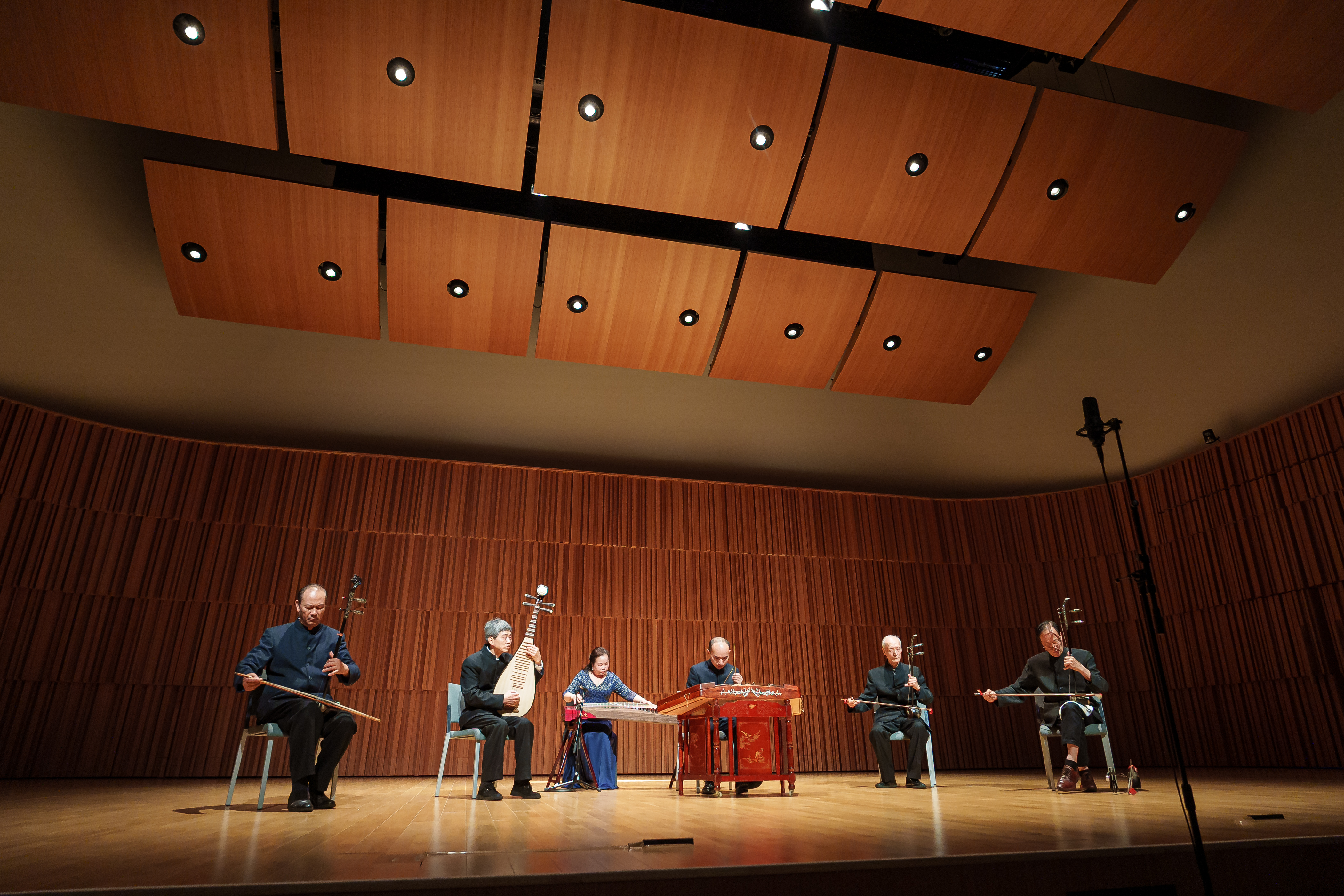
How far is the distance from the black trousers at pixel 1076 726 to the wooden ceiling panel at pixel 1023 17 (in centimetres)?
437

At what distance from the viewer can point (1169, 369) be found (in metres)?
7.38

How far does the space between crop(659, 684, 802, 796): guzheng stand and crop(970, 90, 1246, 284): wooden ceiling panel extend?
3762mm

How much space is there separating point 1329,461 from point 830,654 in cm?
500

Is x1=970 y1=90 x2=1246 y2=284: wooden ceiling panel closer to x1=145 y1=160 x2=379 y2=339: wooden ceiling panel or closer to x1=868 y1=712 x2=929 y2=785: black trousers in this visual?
x1=868 y1=712 x2=929 y2=785: black trousers

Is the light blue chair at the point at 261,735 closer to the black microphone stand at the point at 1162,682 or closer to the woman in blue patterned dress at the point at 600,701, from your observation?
the woman in blue patterned dress at the point at 600,701

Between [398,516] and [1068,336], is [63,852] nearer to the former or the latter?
[398,516]

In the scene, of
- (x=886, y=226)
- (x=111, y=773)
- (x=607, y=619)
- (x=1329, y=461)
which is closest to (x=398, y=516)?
(x=607, y=619)

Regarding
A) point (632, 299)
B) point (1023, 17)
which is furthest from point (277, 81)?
point (1023, 17)

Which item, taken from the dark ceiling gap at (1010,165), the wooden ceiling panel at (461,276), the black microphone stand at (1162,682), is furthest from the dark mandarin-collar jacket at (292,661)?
the dark ceiling gap at (1010,165)

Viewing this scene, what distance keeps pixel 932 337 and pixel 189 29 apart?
5.91 m

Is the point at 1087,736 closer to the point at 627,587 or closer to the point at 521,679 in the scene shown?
the point at 521,679

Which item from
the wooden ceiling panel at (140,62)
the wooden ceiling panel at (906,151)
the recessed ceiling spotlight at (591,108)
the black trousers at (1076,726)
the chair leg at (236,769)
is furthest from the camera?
the black trousers at (1076,726)

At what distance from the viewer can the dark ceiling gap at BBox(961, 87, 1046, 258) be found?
5262 millimetres

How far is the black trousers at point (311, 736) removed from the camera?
4.07 meters
